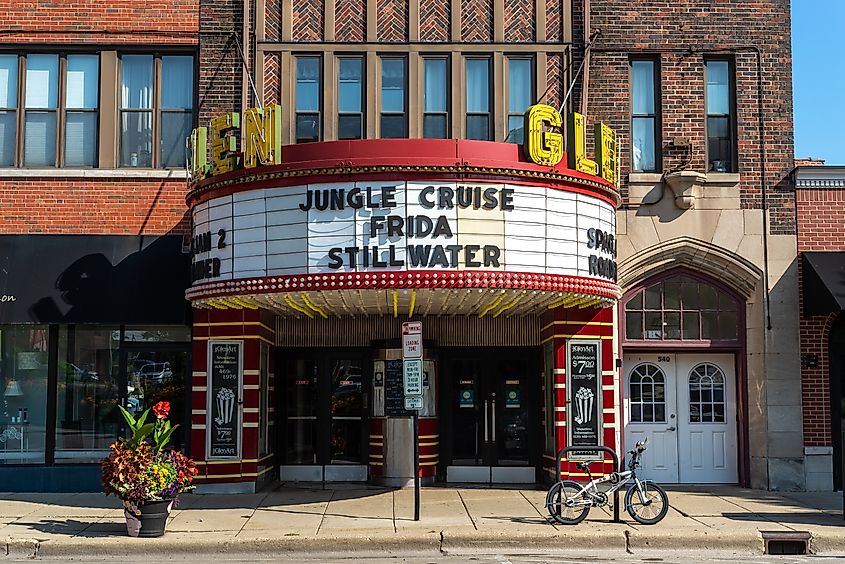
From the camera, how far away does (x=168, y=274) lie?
17.0m

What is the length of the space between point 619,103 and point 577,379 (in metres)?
4.98

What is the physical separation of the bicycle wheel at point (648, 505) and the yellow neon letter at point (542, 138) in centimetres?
477

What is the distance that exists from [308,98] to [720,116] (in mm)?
7401

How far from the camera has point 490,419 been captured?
60.1 ft

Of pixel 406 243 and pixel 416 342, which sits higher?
pixel 406 243

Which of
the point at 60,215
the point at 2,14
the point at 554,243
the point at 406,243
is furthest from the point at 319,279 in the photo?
the point at 2,14

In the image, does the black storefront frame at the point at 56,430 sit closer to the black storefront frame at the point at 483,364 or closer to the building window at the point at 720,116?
the black storefront frame at the point at 483,364

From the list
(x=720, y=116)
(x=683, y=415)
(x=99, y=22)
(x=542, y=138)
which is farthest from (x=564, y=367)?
(x=99, y=22)

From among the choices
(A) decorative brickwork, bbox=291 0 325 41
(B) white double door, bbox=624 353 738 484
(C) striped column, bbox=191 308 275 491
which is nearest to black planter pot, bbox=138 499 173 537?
(C) striped column, bbox=191 308 275 491

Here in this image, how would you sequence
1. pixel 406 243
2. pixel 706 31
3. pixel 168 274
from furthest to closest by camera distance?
pixel 706 31
pixel 168 274
pixel 406 243

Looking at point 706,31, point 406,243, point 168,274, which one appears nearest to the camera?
point 406,243

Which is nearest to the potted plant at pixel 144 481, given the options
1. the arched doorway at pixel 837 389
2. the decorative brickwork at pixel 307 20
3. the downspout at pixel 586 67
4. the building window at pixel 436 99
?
the building window at pixel 436 99

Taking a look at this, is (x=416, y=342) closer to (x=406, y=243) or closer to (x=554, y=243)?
(x=406, y=243)

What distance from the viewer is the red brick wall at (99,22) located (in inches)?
704
